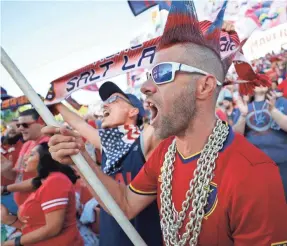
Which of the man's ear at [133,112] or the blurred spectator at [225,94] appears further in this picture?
the blurred spectator at [225,94]

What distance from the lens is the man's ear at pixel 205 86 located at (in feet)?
5.24

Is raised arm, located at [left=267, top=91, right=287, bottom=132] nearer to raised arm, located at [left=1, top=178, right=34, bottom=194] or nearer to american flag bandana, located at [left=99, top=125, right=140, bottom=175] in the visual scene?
american flag bandana, located at [left=99, top=125, right=140, bottom=175]

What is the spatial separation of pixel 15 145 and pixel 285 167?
14.3 feet

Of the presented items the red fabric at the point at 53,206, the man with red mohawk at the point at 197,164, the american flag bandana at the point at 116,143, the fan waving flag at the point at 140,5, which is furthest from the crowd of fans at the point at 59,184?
the fan waving flag at the point at 140,5

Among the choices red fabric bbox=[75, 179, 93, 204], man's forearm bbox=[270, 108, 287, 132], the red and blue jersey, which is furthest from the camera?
red fabric bbox=[75, 179, 93, 204]

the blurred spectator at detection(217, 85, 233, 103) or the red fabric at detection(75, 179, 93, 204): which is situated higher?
the red fabric at detection(75, 179, 93, 204)

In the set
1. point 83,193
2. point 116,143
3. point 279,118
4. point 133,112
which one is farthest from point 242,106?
point 83,193

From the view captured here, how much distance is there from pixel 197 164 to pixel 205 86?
1.35ft

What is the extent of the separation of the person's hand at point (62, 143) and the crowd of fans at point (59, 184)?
3.92ft

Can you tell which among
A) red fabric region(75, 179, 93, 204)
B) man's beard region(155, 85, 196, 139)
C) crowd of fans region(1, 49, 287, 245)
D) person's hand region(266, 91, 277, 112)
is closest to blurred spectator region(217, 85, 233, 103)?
crowd of fans region(1, 49, 287, 245)

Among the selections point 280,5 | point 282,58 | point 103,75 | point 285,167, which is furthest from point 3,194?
point 280,5

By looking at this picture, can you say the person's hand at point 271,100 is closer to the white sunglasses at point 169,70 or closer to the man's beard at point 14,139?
the white sunglasses at point 169,70

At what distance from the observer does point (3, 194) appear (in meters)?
3.78

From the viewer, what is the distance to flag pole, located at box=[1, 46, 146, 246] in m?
1.20
